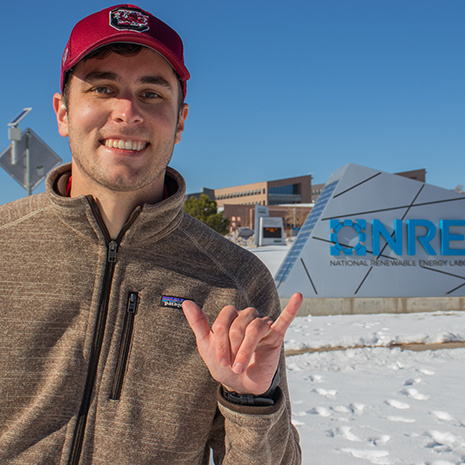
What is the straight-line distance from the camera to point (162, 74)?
1.61m

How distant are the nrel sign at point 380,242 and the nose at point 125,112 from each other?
741 centimetres

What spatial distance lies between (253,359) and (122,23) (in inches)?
47.1

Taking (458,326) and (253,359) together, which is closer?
Result: (253,359)

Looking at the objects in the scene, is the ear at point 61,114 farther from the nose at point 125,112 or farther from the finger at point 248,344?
the finger at point 248,344

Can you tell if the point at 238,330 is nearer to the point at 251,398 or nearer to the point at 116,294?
the point at 251,398

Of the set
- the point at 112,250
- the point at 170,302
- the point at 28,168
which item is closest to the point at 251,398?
the point at 170,302

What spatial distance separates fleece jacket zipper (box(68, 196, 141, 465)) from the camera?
55.6 inches

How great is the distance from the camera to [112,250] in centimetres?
157

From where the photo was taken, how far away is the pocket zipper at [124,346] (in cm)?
146

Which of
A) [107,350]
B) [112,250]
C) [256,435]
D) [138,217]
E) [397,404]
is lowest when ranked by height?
[397,404]

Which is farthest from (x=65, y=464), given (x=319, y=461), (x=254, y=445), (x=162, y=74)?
(x=319, y=461)

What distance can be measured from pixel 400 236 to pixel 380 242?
41 centimetres

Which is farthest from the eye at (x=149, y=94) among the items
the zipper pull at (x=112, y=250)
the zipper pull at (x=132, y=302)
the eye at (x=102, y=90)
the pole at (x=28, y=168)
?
the pole at (x=28, y=168)

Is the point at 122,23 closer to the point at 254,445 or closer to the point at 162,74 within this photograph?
the point at 162,74
